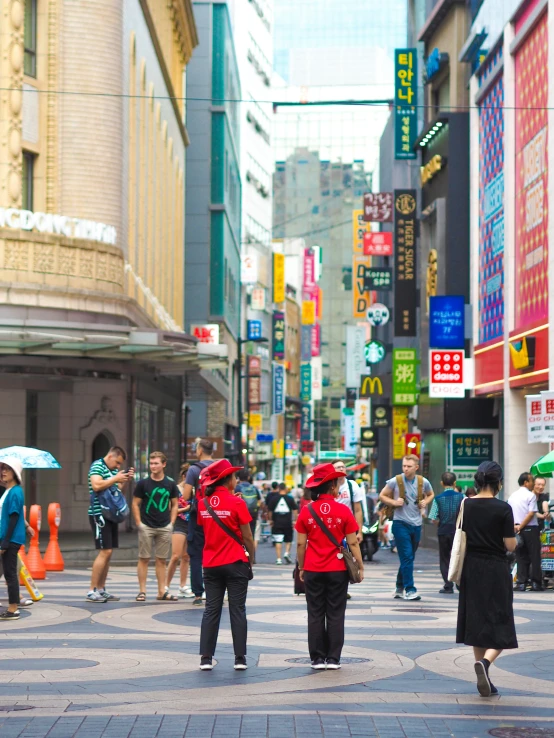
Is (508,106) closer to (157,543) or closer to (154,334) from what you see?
(154,334)

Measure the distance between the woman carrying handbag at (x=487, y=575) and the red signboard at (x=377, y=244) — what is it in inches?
1703

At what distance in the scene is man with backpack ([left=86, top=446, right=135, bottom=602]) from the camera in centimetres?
1616

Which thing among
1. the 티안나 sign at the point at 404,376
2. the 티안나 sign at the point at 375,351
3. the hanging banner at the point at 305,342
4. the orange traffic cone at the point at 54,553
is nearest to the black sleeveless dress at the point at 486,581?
the orange traffic cone at the point at 54,553

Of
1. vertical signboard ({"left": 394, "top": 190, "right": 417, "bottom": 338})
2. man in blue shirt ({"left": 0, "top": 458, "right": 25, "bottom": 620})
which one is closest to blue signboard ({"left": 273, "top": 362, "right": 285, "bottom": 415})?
vertical signboard ({"left": 394, "top": 190, "right": 417, "bottom": 338})

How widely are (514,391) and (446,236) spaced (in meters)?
7.68

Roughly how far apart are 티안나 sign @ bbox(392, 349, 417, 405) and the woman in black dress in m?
31.8

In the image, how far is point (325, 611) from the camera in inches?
431

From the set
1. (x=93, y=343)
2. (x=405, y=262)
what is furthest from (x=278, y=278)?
(x=93, y=343)

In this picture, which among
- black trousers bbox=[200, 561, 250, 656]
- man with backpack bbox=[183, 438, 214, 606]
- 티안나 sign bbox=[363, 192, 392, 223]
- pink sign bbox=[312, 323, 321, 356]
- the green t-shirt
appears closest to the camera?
black trousers bbox=[200, 561, 250, 656]

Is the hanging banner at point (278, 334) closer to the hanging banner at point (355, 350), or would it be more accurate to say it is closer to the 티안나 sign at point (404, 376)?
the hanging banner at point (355, 350)

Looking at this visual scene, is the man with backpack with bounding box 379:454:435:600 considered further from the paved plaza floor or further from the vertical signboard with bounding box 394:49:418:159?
the vertical signboard with bounding box 394:49:418:159

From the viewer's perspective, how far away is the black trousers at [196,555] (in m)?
15.8

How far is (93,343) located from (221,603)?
17.2 m

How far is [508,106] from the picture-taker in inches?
1223
